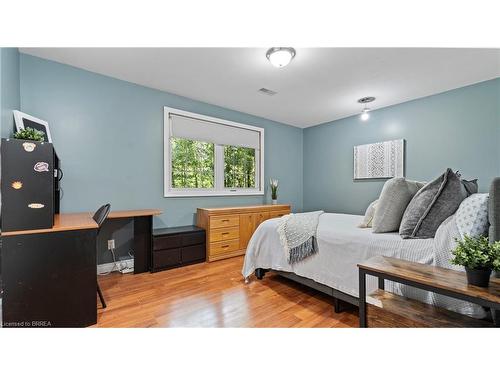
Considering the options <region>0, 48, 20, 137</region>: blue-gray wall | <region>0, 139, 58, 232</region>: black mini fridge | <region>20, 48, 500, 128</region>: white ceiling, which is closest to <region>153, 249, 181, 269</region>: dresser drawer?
<region>0, 139, 58, 232</region>: black mini fridge

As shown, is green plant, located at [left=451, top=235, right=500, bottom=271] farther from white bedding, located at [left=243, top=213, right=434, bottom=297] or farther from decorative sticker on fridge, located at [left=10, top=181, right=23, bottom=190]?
decorative sticker on fridge, located at [left=10, top=181, right=23, bottom=190]

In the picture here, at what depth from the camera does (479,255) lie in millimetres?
1012

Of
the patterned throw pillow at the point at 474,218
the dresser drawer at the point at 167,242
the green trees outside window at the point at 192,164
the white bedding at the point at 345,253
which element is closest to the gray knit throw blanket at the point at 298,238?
the white bedding at the point at 345,253

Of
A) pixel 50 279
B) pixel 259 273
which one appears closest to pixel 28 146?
pixel 50 279

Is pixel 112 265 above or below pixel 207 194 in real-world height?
below

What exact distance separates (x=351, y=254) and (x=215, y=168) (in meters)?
2.69

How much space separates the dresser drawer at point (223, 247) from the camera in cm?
323

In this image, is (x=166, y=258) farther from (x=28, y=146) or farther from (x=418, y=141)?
(x=418, y=141)

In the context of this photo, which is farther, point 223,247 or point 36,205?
point 223,247

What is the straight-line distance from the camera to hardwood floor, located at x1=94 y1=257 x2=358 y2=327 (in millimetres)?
1744

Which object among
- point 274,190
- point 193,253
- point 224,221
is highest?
point 274,190
